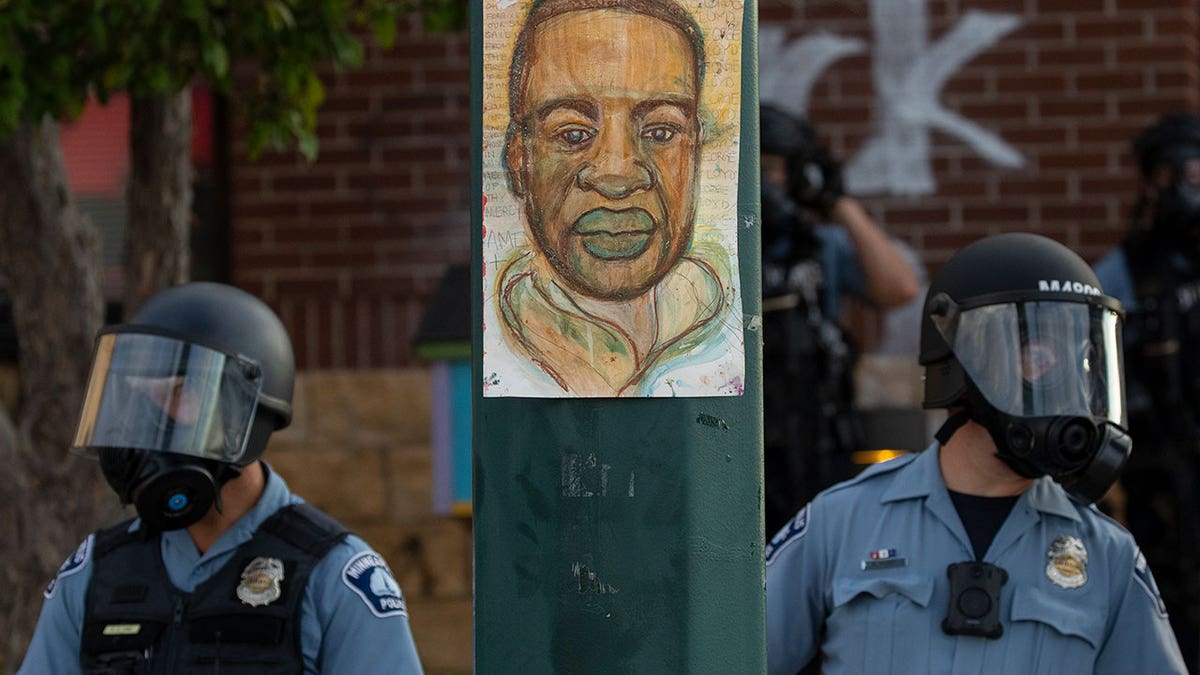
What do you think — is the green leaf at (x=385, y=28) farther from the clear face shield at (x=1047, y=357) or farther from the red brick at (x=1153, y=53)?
the red brick at (x=1153, y=53)

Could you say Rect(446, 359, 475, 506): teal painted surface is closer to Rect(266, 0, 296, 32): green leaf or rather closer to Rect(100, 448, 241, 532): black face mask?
Rect(266, 0, 296, 32): green leaf

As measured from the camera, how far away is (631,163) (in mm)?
2248

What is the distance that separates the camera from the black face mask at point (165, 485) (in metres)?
3.44

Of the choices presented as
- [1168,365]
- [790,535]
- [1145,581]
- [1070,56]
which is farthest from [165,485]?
[1070,56]

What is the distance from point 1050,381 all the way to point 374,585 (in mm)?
1319

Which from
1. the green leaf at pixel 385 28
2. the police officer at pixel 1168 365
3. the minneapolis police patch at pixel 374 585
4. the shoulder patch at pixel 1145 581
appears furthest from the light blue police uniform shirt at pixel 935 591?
the police officer at pixel 1168 365

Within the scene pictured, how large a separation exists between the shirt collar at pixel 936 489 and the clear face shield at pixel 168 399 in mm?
1295

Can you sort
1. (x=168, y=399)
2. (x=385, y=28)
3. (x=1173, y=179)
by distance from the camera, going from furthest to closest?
(x=1173, y=179) < (x=385, y=28) < (x=168, y=399)

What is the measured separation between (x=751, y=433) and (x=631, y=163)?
0.38 m

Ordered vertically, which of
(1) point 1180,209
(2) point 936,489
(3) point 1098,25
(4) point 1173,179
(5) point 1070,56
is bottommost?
(2) point 936,489

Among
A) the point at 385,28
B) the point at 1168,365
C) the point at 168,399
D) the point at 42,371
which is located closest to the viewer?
the point at 168,399

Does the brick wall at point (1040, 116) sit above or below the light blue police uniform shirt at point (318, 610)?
above

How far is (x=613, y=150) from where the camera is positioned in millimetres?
2242

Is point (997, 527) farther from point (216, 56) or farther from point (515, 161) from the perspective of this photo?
point (216, 56)
